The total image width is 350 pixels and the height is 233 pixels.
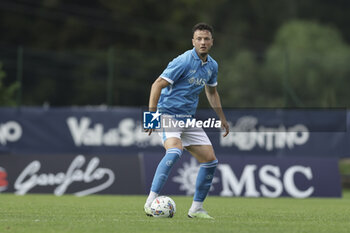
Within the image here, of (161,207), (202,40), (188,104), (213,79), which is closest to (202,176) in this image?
(161,207)

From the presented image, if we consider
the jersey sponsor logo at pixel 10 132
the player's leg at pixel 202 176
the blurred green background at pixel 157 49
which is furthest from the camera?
the blurred green background at pixel 157 49

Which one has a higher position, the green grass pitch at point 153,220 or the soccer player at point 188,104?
the soccer player at point 188,104

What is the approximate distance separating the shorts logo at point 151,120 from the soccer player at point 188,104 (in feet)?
0.36

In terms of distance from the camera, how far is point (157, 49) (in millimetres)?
38125

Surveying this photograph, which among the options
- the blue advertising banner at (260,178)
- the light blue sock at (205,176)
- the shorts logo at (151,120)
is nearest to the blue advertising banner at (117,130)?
the blue advertising banner at (260,178)

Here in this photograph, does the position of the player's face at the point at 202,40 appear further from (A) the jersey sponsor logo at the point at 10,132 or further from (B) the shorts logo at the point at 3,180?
(A) the jersey sponsor logo at the point at 10,132

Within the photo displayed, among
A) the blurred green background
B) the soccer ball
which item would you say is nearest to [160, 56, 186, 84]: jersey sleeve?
the soccer ball

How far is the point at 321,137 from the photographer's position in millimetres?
20344

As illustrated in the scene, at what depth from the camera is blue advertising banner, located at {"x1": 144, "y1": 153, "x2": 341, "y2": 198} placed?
669 inches

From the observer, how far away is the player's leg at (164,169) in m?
9.81

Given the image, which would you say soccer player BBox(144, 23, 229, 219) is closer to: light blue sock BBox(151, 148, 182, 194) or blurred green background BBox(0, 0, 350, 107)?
light blue sock BBox(151, 148, 182, 194)

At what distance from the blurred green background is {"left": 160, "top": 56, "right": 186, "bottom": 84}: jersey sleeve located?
11541 mm

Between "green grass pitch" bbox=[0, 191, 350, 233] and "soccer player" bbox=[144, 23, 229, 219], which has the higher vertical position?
"soccer player" bbox=[144, 23, 229, 219]

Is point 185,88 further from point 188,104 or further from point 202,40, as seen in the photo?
point 202,40
